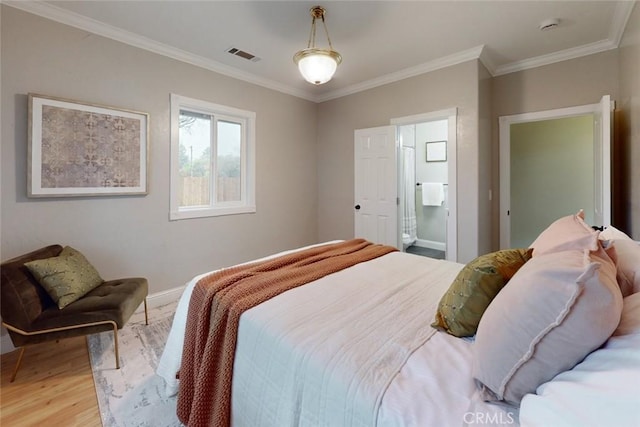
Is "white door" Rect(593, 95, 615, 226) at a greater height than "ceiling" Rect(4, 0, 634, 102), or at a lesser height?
lesser

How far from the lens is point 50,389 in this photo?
1820mm

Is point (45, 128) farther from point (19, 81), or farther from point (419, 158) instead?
point (419, 158)

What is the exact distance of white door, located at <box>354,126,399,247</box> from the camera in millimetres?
3854

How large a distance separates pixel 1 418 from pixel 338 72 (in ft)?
13.3

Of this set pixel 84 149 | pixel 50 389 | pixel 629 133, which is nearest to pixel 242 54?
pixel 84 149

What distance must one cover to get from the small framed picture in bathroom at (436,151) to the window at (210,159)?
3.42m

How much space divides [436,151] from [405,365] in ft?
17.0

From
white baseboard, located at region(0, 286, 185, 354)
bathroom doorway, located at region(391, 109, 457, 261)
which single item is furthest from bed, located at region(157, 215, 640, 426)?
bathroom doorway, located at region(391, 109, 457, 261)

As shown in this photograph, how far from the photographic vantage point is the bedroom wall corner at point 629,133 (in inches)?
87.4

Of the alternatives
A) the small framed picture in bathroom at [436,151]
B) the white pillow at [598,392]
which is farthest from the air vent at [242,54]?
the small framed picture in bathroom at [436,151]

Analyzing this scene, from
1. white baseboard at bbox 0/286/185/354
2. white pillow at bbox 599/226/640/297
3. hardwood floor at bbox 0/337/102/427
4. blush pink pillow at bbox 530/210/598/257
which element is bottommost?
hardwood floor at bbox 0/337/102/427

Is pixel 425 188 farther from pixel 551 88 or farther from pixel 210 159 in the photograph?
pixel 210 159

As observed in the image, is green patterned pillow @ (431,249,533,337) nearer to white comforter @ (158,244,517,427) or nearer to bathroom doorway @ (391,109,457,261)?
white comforter @ (158,244,517,427)

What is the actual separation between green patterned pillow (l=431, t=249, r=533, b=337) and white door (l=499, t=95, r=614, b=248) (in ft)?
6.79
